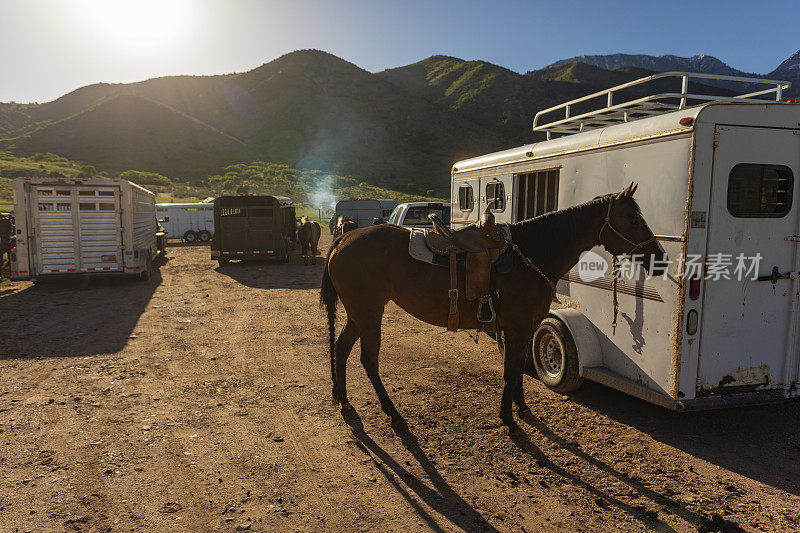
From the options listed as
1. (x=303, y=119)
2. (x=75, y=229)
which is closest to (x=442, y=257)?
(x=75, y=229)

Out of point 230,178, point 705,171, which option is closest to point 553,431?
point 705,171

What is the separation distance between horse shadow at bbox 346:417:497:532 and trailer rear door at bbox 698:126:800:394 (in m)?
2.88

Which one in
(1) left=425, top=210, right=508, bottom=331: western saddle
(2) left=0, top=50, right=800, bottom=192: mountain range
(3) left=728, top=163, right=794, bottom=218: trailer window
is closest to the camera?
(3) left=728, top=163, right=794, bottom=218: trailer window

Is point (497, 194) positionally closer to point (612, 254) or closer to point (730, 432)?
point (612, 254)

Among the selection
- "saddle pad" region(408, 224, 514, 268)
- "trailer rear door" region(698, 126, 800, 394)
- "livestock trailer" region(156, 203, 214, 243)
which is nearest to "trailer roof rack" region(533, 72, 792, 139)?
"trailer rear door" region(698, 126, 800, 394)

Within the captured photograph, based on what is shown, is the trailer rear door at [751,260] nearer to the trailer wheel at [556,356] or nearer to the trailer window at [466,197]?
the trailer wheel at [556,356]

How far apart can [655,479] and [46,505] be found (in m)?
5.49

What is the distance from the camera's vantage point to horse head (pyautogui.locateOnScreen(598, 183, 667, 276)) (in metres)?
4.69

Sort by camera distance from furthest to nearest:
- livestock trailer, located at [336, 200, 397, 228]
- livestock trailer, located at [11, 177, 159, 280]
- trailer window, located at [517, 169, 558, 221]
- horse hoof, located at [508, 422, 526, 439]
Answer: livestock trailer, located at [336, 200, 397, 228], livestock trailer, located at [11, 177, 159, 280], trailer window, located at [517, 169, 558, 221], horse hoof, located at [508, 422, 526, 439]

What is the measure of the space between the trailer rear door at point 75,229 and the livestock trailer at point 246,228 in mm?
5199

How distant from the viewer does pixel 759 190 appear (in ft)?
15.3

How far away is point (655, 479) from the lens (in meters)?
4.18

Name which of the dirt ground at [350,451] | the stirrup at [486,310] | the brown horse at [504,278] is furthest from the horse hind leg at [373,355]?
the stirrup at [486,310]

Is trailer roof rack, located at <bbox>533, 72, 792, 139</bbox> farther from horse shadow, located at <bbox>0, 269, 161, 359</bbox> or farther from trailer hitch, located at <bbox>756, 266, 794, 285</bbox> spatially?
horse shadow, located at <bbox>0, 269, 161, 359</bbox>
